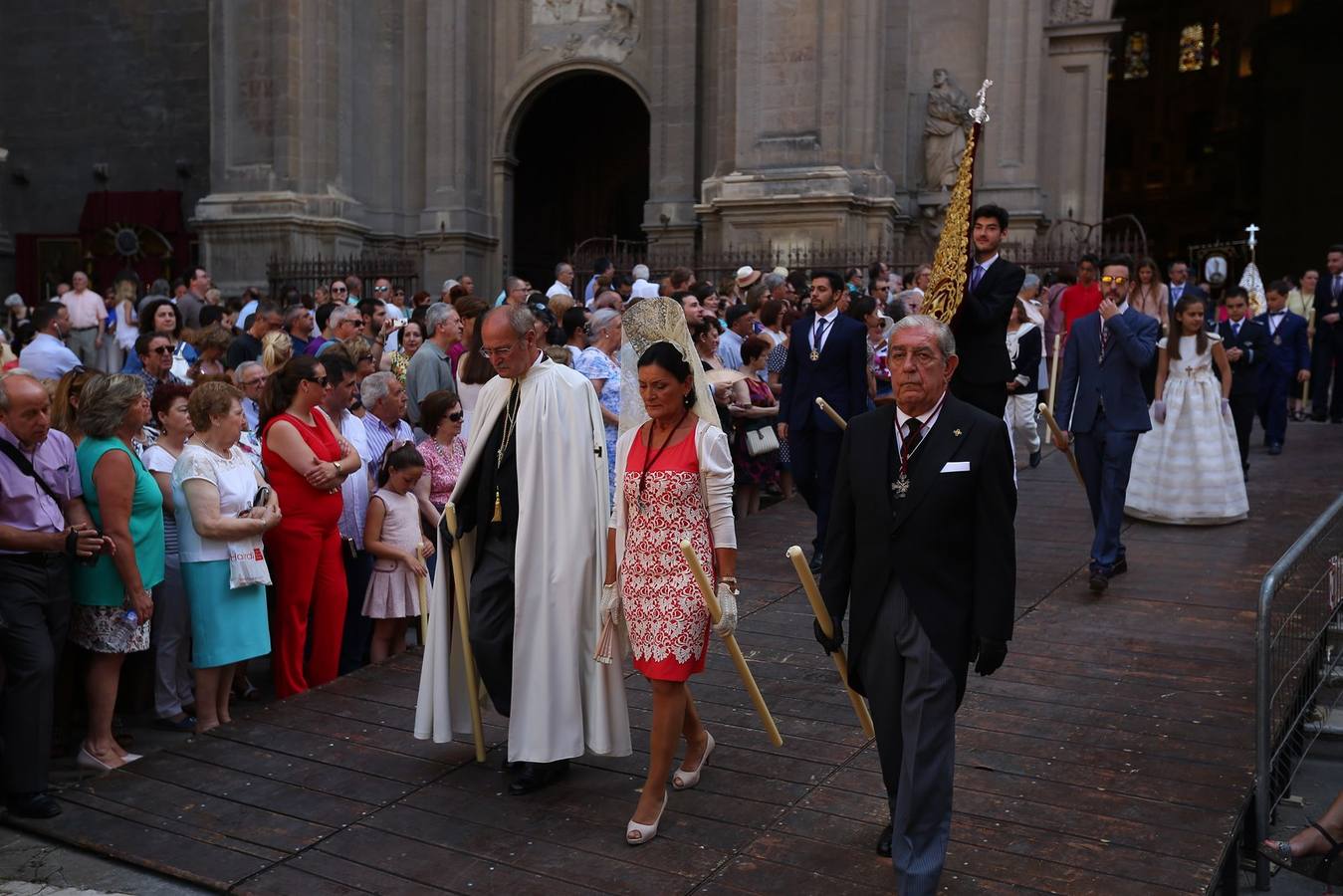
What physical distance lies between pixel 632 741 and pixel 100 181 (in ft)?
85.7

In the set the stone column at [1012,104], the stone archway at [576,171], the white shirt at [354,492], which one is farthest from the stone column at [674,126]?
the white shirt at [354,492]

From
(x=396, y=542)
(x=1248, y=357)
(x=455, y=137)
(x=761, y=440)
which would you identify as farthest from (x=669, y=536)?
(x=455, y=137)

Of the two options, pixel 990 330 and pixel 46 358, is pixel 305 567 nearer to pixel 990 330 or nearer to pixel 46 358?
pixel 990 330

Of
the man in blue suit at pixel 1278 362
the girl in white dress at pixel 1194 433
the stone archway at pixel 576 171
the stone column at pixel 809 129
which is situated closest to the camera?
the girl in white dress at pixel 1194 433

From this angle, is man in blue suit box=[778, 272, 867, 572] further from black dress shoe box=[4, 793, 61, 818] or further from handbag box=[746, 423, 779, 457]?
black dress shoe box=[4, 793, 61, 818]

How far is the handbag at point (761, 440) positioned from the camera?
1062cm

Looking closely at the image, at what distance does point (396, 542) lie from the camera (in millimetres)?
7797

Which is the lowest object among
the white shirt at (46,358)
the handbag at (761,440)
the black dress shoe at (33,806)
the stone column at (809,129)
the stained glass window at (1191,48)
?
the black dress shoe at (33,806)

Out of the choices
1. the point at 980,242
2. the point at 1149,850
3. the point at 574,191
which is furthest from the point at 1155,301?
the point at 574,191

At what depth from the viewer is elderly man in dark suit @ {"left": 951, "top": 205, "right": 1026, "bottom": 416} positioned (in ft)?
23.4

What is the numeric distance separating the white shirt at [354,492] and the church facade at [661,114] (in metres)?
11.9

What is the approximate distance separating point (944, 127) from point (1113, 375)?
13.5m

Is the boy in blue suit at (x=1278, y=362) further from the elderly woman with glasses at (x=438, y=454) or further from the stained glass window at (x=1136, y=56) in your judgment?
the stained glass window at (x=1136, y=56)

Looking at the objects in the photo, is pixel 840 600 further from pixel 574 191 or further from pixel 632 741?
pixel 574 191
